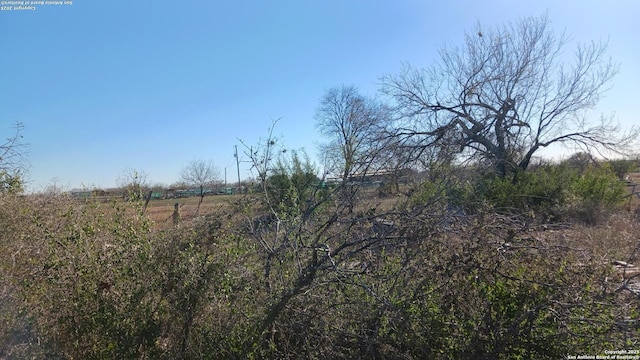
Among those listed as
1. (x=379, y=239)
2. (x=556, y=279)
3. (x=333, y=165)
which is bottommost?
(x=556, y=279)

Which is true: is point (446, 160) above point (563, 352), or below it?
above

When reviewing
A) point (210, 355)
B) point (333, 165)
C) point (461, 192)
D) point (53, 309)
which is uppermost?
point (333, 165)

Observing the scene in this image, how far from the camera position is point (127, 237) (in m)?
3.84

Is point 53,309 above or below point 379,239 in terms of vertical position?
below

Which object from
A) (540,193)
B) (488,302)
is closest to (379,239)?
(488,302)

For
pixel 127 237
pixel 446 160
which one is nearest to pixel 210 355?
pixel 127 237

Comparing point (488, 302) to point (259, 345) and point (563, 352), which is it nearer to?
point (563, 352)

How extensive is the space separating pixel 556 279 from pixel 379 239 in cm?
127

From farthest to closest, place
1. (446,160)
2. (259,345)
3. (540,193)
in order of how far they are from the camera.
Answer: (540,193)
(446,160)
(259,345)

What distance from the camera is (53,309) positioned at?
3465 millimetres

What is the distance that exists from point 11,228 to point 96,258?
8.55 ft

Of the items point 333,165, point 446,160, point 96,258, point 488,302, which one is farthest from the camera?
point 446,160

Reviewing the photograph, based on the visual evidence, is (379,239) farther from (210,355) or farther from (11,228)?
(11,228)

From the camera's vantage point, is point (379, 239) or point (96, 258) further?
point (96, 258)
